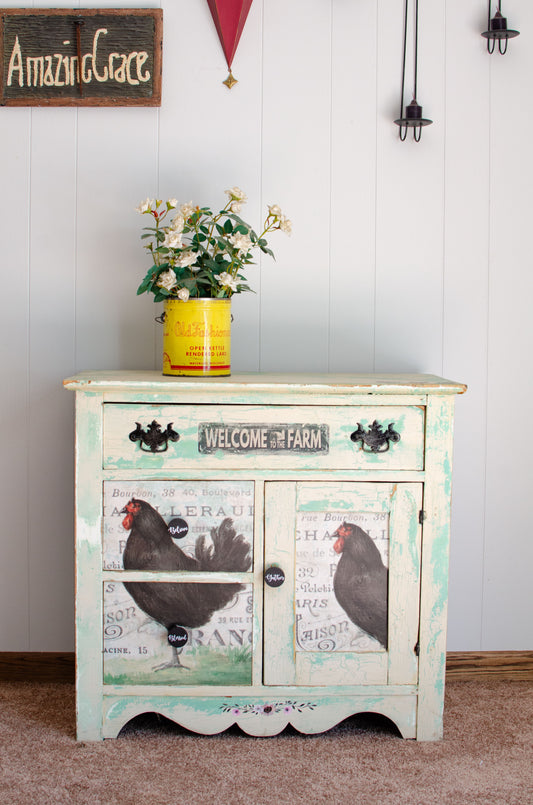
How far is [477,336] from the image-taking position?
7.16ft

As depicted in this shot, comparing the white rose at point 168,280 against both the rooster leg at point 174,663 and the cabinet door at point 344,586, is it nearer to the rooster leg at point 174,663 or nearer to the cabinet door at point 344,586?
the cabinet door at point 344,586

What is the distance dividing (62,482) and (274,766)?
3.26 feet

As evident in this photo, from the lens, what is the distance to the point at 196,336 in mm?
1822

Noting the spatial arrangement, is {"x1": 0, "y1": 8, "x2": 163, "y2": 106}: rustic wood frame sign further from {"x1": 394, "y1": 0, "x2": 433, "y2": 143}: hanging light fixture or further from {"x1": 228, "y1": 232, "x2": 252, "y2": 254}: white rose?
{"x1": 394, "y1": 0, "x2": 433, "y2": 143}: hanging light fixture

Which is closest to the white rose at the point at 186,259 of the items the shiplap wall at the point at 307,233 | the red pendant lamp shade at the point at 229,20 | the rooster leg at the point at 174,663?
the shiplap wall at the point at 307,233

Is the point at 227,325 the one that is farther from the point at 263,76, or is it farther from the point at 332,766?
the point at 332,766

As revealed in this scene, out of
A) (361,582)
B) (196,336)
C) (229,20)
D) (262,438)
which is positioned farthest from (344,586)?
(229,20)

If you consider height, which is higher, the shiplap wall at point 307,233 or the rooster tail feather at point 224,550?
the shiplap wall at point 307,233

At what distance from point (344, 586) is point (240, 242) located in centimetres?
87

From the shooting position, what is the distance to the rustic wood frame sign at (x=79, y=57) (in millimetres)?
2084

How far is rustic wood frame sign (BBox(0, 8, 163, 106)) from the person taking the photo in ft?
6.84

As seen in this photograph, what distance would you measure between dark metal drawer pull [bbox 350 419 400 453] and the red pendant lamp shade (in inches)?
43.3

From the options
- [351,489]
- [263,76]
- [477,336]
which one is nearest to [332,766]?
[351,489]

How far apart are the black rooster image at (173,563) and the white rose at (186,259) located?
0.59 meters
